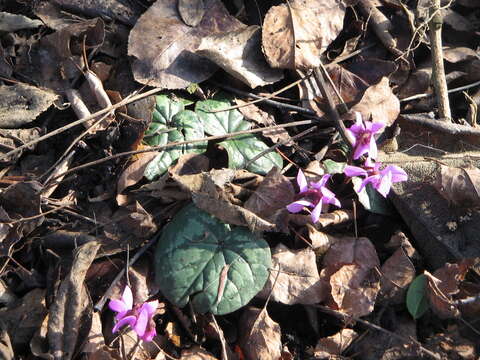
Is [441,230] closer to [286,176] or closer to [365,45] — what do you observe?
[286,176]

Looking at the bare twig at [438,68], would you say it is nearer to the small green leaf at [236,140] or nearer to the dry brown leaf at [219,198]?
A: the small green leaf at [236,140]

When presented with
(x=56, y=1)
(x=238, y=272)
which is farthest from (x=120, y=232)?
(x=56, y=1)

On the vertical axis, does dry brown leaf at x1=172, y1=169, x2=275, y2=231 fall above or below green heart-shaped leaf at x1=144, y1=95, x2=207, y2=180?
below

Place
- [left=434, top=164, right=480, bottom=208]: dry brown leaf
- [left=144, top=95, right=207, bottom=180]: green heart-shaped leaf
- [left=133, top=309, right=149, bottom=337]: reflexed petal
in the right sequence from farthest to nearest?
[left=144, top=95, right=207, bottom=180]: green heart-shaped leaf → [left=434, top=164, right=480, bottom=208]: dry brown leaf → [left=133, top=309, right=149, bottom=337]: reflexed petal

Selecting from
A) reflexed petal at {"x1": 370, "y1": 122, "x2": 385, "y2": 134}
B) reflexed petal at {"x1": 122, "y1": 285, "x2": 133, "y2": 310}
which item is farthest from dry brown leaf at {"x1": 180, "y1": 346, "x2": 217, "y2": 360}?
reflexed petal at {"x1": 370, "y1": 122, "x2": 385, "y2": 134}

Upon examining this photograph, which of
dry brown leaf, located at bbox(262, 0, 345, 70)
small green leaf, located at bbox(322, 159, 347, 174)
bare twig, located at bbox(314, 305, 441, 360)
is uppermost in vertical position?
dry brown leaf, located at bbox(262, 0, 345, 70)

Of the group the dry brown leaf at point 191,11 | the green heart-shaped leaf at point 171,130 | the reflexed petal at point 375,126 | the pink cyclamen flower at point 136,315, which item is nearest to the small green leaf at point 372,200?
the reflexed petal at point 375,126

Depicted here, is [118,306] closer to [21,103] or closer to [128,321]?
[128,321]

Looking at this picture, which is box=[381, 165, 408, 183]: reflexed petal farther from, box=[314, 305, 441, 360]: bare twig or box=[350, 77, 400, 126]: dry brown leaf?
box=[314, 305, 441, 360]: bare twig
